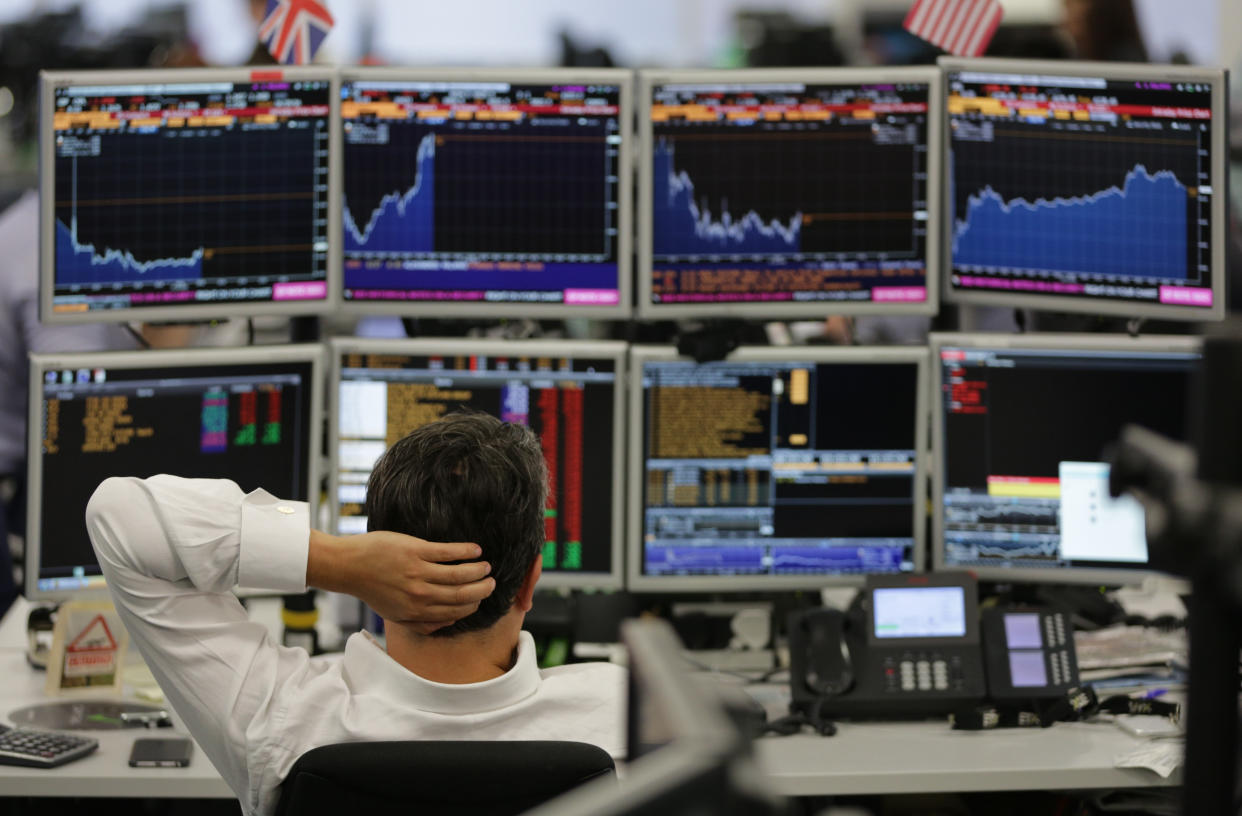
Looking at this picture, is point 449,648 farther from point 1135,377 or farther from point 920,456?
point 1135,377

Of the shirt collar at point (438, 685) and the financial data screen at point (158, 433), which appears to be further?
the financial data screen at point (158, 433)

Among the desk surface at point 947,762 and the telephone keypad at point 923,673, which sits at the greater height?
the telephone keypad at point 923,673

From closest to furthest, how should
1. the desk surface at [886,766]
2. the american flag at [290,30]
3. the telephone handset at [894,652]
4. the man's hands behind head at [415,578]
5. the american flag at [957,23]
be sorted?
1. the man's hands behind head at [415,578]
2. the desk surface at [886,766]
3. the telephone handset at [894,652]
4. the american flag at [957,23]
5. the american flag at [290,30]

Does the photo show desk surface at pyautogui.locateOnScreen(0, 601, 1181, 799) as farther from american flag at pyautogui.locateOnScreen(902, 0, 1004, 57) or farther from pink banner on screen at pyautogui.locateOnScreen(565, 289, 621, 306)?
american flag at pyautogui.locateOnScreen(902, 0, 1004, 57)

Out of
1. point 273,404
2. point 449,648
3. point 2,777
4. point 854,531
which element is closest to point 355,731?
point 449,648

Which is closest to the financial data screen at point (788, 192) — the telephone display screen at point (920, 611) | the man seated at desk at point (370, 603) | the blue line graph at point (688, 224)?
the blue line graph at point (688, 224)

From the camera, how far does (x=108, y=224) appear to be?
246 centimetres

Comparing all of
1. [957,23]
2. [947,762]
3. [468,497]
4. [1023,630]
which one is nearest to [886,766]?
[947,762]

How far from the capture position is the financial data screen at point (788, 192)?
8.30 feet

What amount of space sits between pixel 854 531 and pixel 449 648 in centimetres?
123

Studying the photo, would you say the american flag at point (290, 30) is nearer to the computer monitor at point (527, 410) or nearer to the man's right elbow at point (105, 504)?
the computer monitor at point (527, 410)

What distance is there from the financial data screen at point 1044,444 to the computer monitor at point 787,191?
195 millimetres

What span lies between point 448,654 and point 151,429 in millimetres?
1120

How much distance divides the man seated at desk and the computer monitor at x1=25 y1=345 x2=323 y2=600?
0.89 metres
